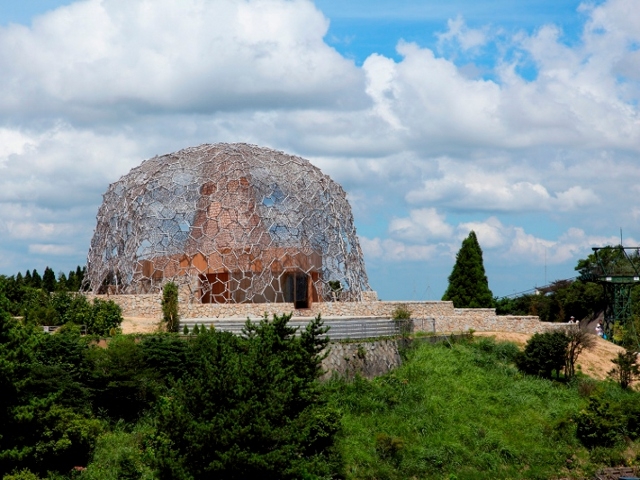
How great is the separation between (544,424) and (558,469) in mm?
1877

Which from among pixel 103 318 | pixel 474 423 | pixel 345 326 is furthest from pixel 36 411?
pixel 474 423

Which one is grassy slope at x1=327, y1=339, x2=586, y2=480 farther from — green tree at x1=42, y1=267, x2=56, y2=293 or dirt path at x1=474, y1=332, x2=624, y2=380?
green tree at x1=42, y1=267, x2=56, y2=293

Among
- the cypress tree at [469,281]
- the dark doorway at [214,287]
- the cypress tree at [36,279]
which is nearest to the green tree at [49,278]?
the cypress tree at [36,279]

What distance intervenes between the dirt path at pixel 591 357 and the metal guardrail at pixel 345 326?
3.46 meters

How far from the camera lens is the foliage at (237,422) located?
52.9 ft

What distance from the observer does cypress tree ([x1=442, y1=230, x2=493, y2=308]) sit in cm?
3444

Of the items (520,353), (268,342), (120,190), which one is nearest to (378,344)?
(520,353)

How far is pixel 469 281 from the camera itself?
34.7m

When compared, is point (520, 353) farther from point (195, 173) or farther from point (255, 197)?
point (195, 173)

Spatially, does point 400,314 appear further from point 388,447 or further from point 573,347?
A: point 388,447

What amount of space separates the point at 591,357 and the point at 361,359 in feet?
28.2

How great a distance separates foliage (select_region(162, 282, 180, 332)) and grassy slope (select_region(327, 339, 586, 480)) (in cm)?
497

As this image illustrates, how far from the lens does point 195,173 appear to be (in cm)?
3133

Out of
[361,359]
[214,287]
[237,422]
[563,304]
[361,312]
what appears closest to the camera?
[237,422]
